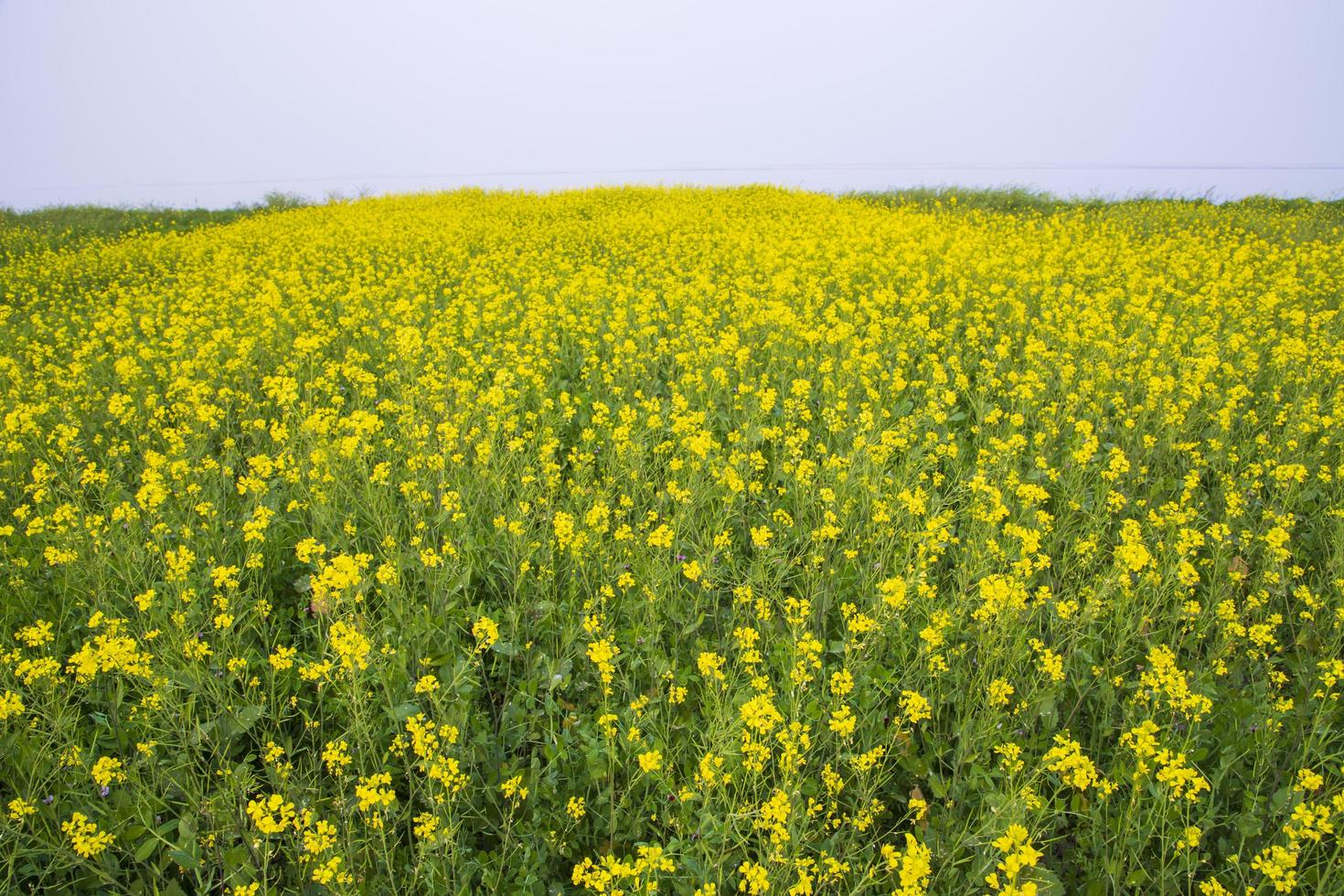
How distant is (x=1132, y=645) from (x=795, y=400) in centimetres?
224

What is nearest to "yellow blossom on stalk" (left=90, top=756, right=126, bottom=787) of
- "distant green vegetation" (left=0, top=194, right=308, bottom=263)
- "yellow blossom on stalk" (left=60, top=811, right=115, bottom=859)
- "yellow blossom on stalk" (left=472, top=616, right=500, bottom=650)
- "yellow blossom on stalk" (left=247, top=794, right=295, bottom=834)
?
"yellow blossom on stalk" (left=60, top=811, right=115, bottom=859)

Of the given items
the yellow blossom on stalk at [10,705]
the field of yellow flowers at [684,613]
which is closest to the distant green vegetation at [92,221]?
the field of yellow flowers at [684,613]

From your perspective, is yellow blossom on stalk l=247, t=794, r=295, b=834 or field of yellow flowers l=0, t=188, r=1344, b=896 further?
field of yellow flowers l=0, t=188, r=1344, b=896

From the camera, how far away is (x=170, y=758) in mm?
2287

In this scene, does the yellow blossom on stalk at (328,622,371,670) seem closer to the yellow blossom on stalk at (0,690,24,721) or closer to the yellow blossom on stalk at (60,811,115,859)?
the yellow blossom on stalk at (60,811,115,859)

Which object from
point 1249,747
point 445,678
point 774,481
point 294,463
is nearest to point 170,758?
point 445,678

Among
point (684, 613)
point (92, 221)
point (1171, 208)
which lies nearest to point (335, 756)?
point (684, 613)

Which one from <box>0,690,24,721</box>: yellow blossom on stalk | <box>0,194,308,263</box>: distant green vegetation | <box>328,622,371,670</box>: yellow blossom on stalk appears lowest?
<box>0,690,24,721</box>: yellow blossom on stalk

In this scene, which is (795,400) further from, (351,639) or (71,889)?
(71,889)

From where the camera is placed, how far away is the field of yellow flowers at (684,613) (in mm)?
Result: 1986

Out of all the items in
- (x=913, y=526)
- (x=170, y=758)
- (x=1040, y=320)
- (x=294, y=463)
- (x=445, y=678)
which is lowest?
(x=170, y=758)

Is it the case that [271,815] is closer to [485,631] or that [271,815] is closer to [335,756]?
[335,756]

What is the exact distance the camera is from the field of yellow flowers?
6.52 feet

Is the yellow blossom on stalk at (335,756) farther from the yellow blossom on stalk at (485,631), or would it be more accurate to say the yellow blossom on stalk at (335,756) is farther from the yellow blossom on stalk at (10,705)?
the yellow blossom on stalk at (10,705)
